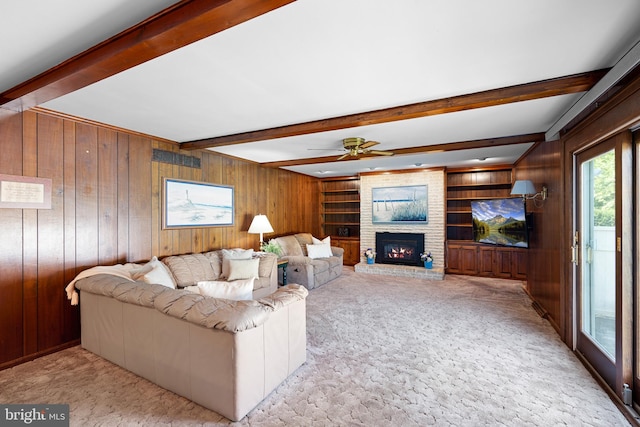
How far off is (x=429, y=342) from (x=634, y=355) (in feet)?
5.05

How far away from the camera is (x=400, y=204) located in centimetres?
686

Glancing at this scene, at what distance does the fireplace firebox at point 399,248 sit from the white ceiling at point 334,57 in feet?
12.5

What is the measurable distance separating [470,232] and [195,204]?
591cm

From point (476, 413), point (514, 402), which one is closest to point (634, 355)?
point (514, 402)

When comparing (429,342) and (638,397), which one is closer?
(638,397)

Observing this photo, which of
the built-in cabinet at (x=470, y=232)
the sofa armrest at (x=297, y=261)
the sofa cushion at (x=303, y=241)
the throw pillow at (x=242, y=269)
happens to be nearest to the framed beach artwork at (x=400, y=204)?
the built-in cabinet at (x=470, y=232)

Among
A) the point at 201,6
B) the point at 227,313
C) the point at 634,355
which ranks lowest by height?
the point at 634,355

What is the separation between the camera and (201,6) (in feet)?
4.31

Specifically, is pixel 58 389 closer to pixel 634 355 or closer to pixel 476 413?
pixel 476 413

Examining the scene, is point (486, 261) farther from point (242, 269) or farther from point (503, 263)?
point (242, 269)

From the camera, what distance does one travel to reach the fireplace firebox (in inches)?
263

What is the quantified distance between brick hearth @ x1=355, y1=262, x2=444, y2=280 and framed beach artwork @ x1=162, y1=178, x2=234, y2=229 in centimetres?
337

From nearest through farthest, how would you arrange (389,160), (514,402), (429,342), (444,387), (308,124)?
(514,402)
(444,387)
(429,342)
(308,124)
(389,160)

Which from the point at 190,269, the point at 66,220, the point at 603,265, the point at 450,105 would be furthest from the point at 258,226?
the point at 603,265
